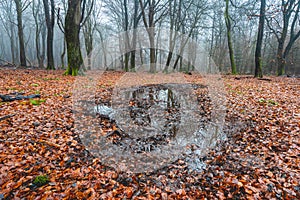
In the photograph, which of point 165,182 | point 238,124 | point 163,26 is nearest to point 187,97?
point 238,124

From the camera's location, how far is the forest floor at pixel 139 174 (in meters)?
2.85

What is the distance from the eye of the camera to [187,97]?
306 inches

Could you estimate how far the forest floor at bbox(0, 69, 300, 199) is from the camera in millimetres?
2854

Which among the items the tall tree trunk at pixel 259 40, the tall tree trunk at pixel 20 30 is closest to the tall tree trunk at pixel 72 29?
the tall tree trunk at pixel 20 30

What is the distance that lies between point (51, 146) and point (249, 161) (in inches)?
161

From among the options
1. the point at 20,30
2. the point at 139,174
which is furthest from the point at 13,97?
the point at 20,30

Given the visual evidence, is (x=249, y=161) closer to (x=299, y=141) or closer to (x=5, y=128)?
(x=299, y=141)

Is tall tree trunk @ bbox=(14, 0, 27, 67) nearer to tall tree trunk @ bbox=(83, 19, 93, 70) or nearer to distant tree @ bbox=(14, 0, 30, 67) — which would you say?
distant tree @ bbox=(14, 0, 30, 67)

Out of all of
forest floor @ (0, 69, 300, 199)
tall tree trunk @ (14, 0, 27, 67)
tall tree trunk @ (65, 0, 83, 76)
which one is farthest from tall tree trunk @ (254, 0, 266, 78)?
tall tree trunk @ (14, 0, 27, 67)

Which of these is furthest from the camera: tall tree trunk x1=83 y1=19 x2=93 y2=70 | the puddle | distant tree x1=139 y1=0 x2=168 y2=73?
tall tree trunk x1=83 y1=19 x2=93 y2=70

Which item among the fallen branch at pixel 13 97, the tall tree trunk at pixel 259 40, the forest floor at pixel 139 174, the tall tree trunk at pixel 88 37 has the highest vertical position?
the tall tree trunk at pixel 88 37

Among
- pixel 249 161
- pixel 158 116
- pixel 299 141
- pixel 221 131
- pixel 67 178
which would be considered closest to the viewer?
pixel 67 178

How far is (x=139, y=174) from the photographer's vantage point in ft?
11.1

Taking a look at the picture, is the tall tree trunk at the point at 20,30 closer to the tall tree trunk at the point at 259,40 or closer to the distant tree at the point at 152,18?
the distant tree at the point at 152,18
